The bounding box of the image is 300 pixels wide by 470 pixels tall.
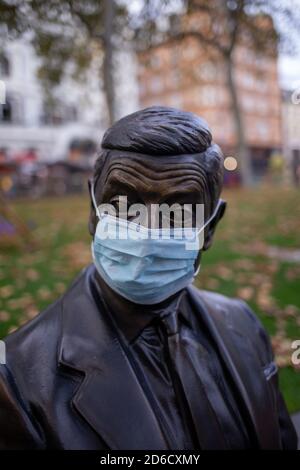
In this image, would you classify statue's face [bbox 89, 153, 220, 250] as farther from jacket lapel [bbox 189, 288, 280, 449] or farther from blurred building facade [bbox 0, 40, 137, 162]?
blurred building facade [bbox 0, 40, 137, 162]

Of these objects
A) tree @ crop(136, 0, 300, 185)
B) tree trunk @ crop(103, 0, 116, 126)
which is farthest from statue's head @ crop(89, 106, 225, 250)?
tree @ crop(136, 0, 300, 185)

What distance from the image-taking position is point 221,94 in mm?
42375

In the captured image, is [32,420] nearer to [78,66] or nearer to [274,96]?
[78,66]

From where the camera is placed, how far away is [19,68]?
1182 inches

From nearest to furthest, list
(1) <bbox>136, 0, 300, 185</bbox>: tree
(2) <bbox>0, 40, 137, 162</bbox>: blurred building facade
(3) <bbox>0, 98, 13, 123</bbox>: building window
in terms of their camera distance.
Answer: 1. (1) <bbox>136, 0, 300, 185</bbox>: tree
2. (2) <bbox>0, 40, 137, 162</bbox>: blurred building facade
3. (3) <bbox>0, 98, 13, 123</bbox>: building window

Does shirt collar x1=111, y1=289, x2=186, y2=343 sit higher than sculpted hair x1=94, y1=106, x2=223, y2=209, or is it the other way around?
sculpted hair x1=94, y1=106, x2=223, y2=209

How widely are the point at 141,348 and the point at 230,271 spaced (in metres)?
4.28

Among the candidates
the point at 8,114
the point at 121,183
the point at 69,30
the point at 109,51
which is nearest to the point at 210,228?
the point at 121,183

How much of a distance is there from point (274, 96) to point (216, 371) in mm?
47300

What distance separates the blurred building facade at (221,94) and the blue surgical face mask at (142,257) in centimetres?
1661

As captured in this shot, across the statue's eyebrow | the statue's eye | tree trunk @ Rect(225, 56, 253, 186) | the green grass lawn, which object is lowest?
the green grass lawn

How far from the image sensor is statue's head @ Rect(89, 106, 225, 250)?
129cm

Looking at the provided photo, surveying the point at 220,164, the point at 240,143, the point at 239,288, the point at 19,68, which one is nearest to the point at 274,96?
the point at 19,68

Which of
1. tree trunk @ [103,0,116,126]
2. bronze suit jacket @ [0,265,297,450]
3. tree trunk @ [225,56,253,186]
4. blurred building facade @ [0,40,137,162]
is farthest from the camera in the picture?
blurred building facade @ [0,40,137,162]
